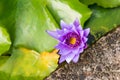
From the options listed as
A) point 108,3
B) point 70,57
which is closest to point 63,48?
point 70,57

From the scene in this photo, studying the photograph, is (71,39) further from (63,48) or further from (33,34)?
(33,34)

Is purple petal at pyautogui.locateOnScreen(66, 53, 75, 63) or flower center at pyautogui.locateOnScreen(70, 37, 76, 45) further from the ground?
flower center at pyautogui.locateOnScreen(70, 37, 76, 45)

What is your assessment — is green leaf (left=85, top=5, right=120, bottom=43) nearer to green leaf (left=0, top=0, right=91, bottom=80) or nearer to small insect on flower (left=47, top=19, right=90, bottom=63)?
green leaf (left=0, top=0, right=91, bottom=80)

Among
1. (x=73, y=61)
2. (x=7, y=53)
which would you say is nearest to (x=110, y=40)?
(x=73, y=61)

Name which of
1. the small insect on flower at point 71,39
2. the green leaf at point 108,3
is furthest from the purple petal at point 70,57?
the green leaf at point 108,3

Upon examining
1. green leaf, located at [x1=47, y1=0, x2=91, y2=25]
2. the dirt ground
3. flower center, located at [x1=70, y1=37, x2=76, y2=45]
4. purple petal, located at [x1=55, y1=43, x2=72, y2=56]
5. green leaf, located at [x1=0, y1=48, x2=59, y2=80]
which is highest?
green leaf, located at [x1=47, y1=0, x2=91, y2=25]

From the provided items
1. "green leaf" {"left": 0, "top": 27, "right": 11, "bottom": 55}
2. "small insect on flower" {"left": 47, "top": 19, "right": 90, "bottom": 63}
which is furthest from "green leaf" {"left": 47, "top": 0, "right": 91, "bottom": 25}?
"green leaf" {"left": 0, "top": 27, "right": 11, "bottom": 55}

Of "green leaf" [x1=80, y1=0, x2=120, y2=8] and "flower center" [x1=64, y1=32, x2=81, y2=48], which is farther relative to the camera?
"green leaf" [x1=80, y1=0, x2=120, y2=8]
